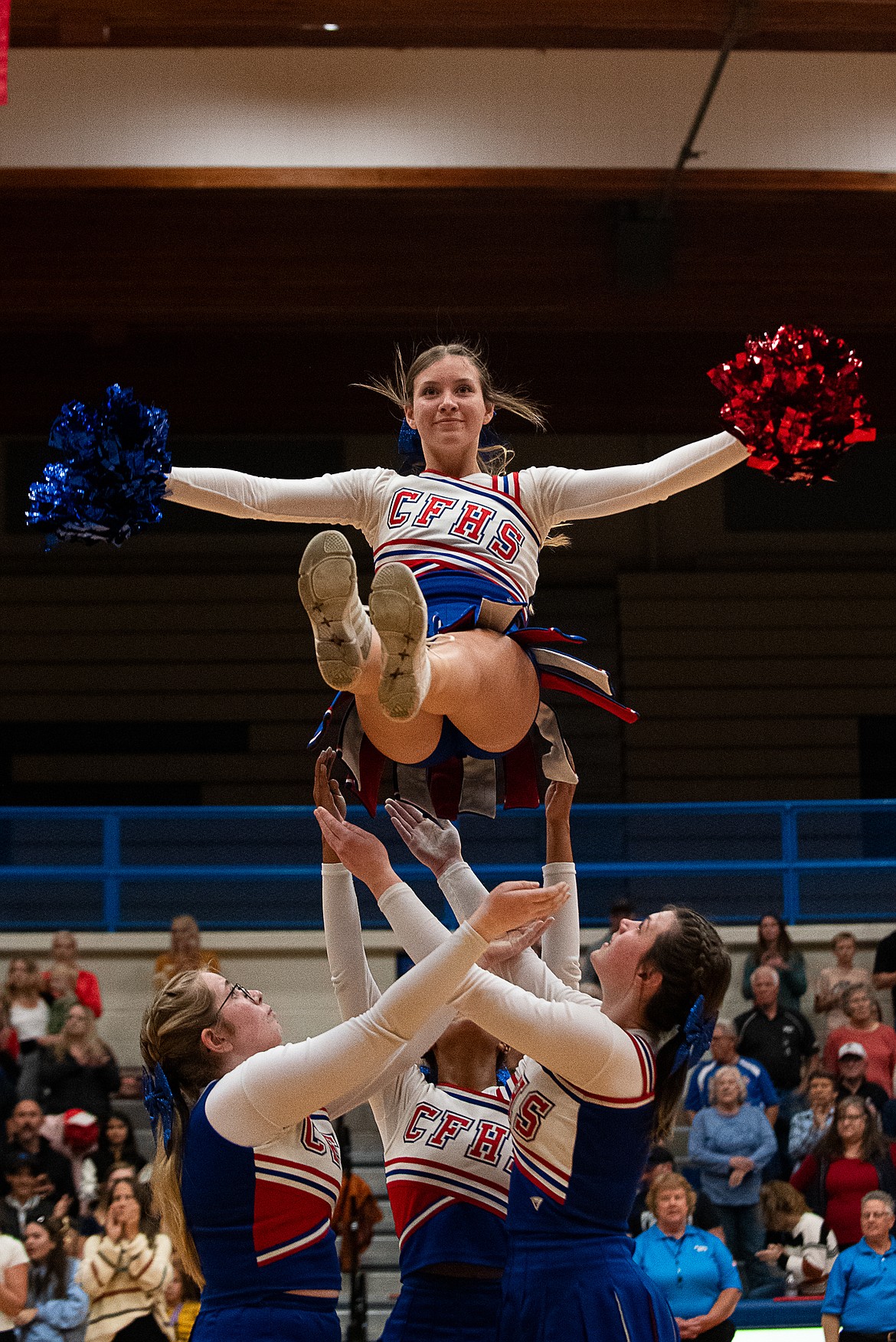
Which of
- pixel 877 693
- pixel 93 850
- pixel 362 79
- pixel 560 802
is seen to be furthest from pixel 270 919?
pixel 560 802

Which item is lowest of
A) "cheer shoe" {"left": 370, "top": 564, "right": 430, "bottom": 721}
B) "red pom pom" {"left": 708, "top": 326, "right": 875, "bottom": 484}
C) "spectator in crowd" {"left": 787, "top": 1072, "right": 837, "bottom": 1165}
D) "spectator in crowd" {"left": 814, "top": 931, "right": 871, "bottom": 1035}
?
"spectator in crowd" {"left": 787, "top": 1072, "right": 837, "bottom": 1165}

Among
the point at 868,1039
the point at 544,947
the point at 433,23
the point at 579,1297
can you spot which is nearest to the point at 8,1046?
the point at 868,1039

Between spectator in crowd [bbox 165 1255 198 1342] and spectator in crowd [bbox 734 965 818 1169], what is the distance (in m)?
2.99

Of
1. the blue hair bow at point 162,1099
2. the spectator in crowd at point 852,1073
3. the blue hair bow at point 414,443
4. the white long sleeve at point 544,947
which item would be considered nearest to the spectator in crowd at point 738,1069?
the spectator in crowd at point 852,1073

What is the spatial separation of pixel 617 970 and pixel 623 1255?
0.46 meters

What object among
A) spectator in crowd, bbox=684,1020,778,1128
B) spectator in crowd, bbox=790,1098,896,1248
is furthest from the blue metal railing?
spectator in crowd, bbox=790,1098,896,1248

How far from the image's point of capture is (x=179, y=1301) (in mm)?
5871

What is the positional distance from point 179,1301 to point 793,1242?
2.47 metres

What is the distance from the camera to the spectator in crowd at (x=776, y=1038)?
7781 millimetres

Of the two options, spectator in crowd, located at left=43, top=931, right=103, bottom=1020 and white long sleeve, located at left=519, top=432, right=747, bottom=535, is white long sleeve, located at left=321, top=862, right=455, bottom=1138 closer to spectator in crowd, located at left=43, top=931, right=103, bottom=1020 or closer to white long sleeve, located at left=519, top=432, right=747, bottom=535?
white long sleeve, located at left=519, top=432, right=747, bottom=535

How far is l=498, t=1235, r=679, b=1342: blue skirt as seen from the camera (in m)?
2.65

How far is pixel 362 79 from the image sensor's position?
26.3 feet

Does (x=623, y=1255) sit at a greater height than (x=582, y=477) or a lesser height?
lesser

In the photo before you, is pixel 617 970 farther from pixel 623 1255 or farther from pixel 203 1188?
pixel 203 1188
